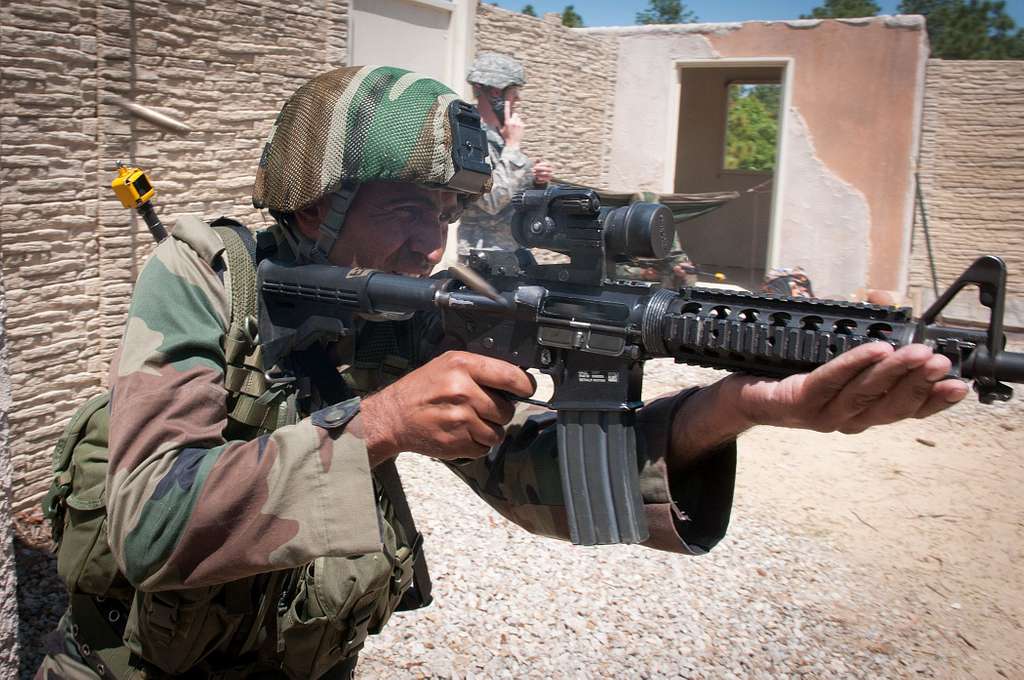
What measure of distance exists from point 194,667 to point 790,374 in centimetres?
139

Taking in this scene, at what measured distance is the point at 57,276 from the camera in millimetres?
4383

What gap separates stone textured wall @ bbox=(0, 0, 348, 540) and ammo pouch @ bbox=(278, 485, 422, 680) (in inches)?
118

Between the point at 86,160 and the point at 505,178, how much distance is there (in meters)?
3.47

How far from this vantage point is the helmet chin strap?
73.1 inches

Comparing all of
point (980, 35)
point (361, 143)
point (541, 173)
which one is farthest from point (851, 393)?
point (980, 35)

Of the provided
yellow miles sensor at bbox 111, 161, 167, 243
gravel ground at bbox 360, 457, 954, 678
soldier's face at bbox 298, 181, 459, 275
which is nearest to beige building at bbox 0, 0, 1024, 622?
yellow miles sensor at bbox 111, 161, 167, 243

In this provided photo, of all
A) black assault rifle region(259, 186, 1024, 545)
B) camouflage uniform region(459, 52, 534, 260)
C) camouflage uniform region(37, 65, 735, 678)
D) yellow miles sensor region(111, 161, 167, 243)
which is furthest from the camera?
camouflage uniform region(459, 52, 534, 260)

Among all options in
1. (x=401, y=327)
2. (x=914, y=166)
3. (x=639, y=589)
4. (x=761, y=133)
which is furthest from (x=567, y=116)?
(x=761, y=133)

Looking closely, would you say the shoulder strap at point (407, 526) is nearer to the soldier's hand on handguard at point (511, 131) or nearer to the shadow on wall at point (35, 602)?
the shadow on wall at point (35, 602)

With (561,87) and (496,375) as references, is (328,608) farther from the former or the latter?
(561,87)

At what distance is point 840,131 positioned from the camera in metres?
11.2

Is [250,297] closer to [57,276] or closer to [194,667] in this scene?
[194,667]

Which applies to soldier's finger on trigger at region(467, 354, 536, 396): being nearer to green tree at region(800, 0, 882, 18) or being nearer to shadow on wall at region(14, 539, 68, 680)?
shadow on wall at region(14, 539, 68, 680)

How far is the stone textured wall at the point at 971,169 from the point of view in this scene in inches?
428
